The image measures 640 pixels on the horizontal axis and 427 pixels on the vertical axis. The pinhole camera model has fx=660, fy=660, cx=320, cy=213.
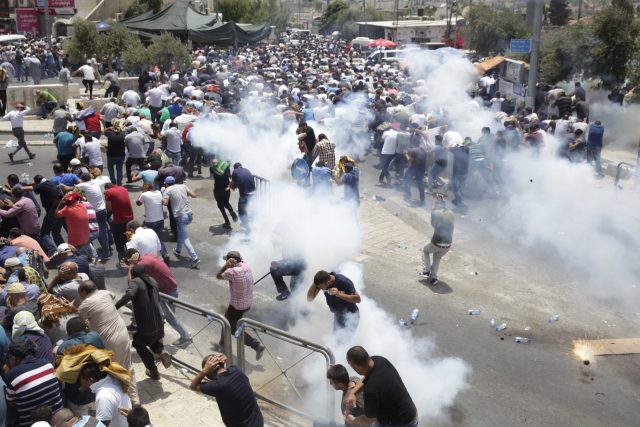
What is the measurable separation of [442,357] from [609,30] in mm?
16246

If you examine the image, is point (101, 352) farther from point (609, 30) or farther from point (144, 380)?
point (609, 30)

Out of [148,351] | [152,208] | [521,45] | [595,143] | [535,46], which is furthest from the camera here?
[521,45]

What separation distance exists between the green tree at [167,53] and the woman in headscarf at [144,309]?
18.4 meters

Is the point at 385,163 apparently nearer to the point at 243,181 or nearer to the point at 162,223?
the point at 243,181

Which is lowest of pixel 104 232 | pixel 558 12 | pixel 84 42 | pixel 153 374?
pixel 153 374

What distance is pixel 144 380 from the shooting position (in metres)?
6.88

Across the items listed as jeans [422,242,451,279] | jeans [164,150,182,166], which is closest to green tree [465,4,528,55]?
jeans [164,150,182,166]

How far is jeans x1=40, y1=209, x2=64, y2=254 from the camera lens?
9617 mm

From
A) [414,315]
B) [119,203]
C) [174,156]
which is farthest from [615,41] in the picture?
[119,203]

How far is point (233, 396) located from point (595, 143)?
13.1 m

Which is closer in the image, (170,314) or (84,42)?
(170,314)

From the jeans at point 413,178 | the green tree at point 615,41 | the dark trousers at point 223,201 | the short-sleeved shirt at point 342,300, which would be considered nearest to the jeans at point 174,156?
the dark trousers at point 223,201

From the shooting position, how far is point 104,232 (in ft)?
33.1

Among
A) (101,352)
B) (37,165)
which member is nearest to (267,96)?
(37,165)
